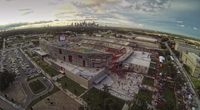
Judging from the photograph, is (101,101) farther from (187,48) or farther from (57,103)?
(187,48)

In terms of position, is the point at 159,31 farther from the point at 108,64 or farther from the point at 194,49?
the point at 108,64

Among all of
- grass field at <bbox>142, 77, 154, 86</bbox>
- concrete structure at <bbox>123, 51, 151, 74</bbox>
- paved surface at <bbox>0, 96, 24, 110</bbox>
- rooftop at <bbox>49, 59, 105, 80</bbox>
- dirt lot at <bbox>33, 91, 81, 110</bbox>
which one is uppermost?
concrete structure at <bbox>123, 51, 151, 74</bbox>

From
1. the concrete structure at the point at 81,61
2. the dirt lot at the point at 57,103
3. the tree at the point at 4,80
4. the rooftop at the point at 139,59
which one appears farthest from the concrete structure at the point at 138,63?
the tree at the point at 4,80

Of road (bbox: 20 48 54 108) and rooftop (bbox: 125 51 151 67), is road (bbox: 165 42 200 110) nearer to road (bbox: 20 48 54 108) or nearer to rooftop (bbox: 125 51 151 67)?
rooftop (bbox: 125 51 151 67)

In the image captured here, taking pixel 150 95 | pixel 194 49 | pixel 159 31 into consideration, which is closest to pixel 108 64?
pixel 150 95

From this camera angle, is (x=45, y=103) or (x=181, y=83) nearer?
(x=45, y=103)

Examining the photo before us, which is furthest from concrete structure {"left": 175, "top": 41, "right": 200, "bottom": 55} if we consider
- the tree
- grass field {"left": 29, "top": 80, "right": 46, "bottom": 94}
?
the tree

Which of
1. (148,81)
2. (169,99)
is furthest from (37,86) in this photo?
(169,99)
